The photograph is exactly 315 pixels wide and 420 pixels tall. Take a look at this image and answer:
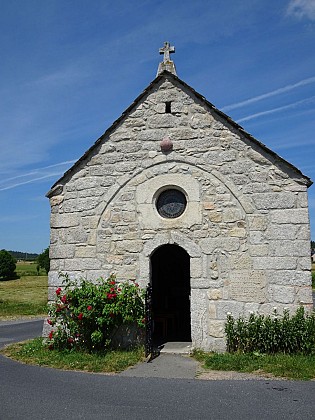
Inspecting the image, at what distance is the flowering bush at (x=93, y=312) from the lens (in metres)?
7.97

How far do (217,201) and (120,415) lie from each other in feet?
15.5

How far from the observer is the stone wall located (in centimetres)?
794

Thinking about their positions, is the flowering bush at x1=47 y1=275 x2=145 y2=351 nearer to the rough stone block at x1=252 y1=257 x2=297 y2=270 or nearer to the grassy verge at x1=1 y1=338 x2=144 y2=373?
the grassy verge at x1=1 y1=338 x2=144 y2=373

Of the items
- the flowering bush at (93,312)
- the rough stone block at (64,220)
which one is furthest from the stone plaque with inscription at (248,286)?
the rough stone block at (64,220)

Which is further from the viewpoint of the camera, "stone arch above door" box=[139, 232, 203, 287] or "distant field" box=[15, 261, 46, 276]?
"distant field" box=[15, 261, 46, 276]

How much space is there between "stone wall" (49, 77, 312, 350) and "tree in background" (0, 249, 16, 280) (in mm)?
40225

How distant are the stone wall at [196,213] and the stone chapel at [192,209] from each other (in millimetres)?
21

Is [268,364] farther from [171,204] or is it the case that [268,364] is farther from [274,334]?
[171,204]

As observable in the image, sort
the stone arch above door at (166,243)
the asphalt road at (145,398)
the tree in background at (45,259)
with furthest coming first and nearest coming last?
1. the tree in background at (45,259)
2. the stone arch above door at (166,243)
3. the asphalt road at (145,398)

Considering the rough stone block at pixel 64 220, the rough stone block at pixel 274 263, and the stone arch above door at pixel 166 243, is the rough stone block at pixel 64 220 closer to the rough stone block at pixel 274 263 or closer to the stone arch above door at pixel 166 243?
the stone arch above door at pixel 166 243

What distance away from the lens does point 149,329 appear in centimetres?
794

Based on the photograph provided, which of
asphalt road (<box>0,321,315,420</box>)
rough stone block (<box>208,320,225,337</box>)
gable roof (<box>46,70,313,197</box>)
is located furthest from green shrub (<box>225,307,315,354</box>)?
gable roof (<box>46,70,313,197</box>)

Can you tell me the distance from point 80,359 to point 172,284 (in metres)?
4.58

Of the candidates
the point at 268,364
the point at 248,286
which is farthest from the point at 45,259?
the point at 268,364
